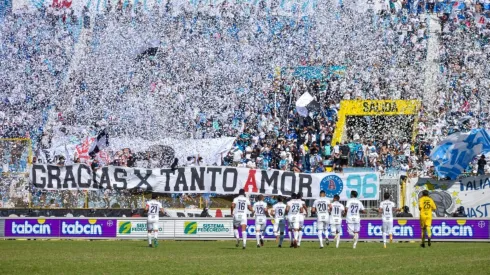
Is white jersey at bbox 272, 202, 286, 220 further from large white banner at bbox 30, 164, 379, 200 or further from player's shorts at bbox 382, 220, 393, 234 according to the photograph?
large white banner at bbox 30, 164, 379, 200

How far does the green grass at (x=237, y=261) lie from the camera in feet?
54.5

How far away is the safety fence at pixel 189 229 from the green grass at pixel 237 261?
6.60 m

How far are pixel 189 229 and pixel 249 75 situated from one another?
43.2ft

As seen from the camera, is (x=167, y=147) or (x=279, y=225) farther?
(x=167, y=147)

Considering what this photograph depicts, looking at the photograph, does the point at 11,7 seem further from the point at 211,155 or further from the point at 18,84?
the point at 211,155

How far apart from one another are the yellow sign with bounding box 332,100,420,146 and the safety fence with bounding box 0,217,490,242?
769cm

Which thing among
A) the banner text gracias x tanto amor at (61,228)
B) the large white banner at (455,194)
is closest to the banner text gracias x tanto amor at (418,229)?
the large white banner at (455,194)

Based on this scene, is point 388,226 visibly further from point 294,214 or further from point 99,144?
point 99,144

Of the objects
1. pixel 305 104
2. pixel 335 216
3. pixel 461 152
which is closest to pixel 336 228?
pixel 335 216

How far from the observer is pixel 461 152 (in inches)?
1228

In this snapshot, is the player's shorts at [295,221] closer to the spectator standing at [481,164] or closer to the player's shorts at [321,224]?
the player's shorts at [321,224]

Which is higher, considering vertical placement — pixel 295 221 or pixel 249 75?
pixel 249 75

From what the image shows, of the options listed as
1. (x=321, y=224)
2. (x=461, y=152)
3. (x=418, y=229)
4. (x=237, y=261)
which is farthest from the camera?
(x=461, y=152)

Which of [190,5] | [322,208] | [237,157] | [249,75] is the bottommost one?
[322,208]
